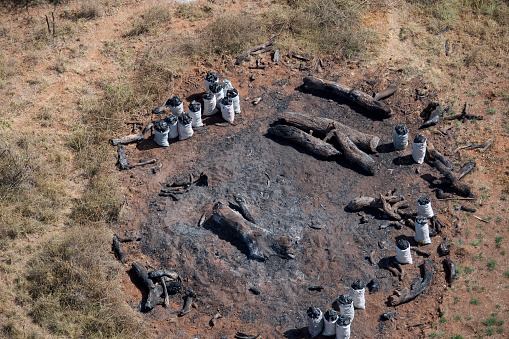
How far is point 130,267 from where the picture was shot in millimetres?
9281

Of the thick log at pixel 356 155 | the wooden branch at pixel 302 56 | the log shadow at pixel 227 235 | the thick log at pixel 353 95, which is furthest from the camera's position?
the wooden branch at pixel 302 56

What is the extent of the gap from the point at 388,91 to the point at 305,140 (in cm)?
260

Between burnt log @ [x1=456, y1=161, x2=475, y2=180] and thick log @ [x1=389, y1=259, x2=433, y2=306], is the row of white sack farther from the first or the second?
thick log @ [x1=389, y1=259, x2=433, y2=306]

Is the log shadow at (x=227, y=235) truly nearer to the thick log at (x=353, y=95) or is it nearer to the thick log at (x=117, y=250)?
the thick log at (x=117, y=250)

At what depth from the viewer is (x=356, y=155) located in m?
10.4

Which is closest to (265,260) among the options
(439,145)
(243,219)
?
(243,219)

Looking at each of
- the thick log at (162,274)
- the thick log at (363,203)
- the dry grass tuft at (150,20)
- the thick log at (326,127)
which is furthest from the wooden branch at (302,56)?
the thick log at (162,274)

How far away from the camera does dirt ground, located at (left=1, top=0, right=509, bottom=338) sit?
866 cm

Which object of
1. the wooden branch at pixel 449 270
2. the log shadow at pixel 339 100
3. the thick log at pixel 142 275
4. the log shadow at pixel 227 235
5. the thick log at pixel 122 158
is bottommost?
the thick log at pixel 142 275

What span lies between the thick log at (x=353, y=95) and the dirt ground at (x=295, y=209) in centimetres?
15

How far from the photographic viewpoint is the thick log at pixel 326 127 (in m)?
10.7

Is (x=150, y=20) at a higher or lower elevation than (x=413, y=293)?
higher

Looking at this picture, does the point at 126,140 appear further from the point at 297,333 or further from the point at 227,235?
the point at 297,333

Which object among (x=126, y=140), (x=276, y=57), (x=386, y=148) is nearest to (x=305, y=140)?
(x=386, y=148)
